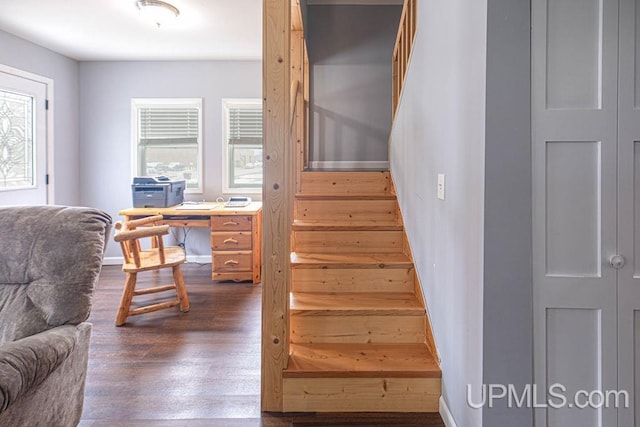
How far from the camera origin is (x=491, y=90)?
1378 mm

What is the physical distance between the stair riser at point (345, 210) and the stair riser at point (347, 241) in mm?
305

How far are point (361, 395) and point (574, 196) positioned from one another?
131 cm

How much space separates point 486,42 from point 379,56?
3063 millimetres

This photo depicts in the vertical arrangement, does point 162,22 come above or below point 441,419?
above

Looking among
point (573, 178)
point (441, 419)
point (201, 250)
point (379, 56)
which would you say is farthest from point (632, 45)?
point (201, 250)

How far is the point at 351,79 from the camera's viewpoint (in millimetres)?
4262

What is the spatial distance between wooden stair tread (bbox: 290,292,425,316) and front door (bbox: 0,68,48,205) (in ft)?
11.1

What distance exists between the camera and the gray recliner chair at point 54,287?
4.92ft

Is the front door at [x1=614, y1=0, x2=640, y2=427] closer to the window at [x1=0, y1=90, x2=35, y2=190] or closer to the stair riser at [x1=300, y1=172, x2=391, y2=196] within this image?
the stair riser at [x1=300, y1=172, x2=391, y2=196]

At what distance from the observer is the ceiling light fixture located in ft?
10.3

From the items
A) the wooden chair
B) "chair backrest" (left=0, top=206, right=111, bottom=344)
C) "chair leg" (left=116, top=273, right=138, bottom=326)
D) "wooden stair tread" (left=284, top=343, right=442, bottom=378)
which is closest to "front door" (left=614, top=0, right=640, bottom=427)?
"wooden stair tread" (left=284, top=343, right=442, bottom=378)

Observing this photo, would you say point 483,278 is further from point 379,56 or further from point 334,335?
point 379,56

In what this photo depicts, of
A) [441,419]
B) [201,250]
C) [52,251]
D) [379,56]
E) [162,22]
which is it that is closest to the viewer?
[52,251]

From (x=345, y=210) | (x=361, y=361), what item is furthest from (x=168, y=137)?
(x=361, y=361)
